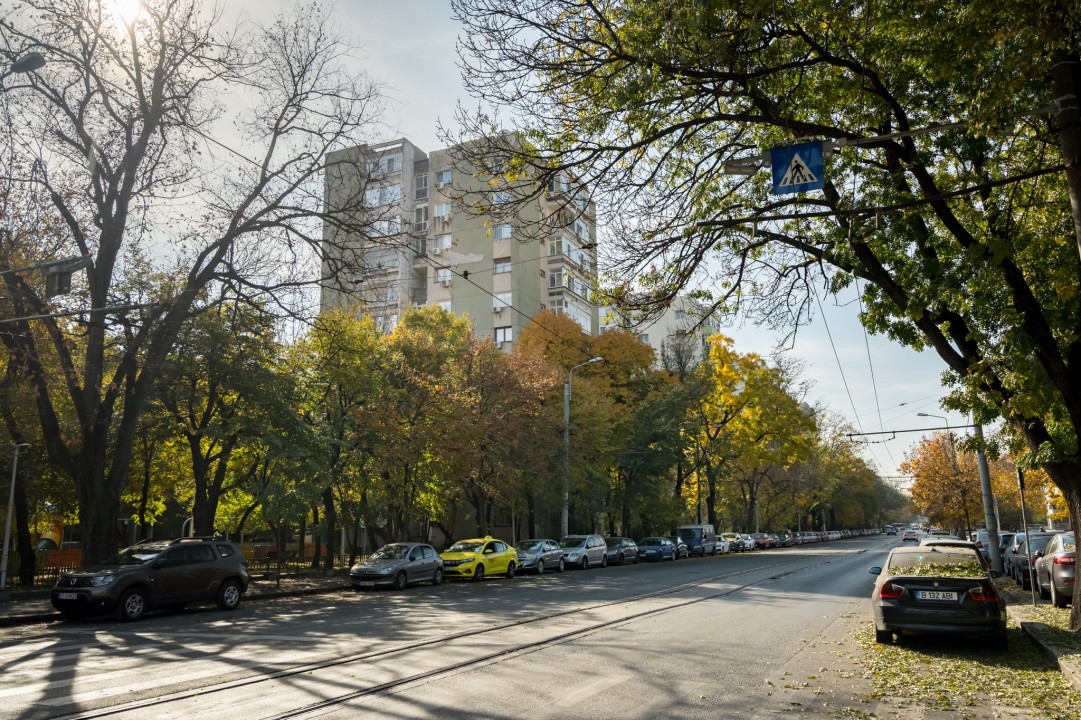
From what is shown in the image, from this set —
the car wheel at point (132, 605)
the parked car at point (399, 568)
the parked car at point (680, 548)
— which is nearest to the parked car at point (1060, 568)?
the parked car at point (399, 568)

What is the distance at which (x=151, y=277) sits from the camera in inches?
902

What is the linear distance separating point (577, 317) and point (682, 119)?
1693 inches

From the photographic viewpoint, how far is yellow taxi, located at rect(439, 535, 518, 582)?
2548 cm

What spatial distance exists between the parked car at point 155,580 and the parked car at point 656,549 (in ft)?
90.7

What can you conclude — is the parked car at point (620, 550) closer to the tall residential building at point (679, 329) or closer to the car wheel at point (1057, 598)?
the tall residential building at point (679, 329)

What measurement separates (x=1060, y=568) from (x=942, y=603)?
7202 mm

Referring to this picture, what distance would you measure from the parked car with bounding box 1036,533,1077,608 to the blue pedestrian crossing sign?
10368 mm

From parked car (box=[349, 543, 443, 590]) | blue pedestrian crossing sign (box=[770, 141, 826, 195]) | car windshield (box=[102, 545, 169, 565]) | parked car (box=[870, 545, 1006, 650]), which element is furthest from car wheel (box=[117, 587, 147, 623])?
blue pedestrian crossing sign (box=[770, 141, 826, 195])

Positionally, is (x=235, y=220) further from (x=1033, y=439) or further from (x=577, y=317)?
(x=577, y=317)

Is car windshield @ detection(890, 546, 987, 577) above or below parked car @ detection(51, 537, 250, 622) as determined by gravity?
above

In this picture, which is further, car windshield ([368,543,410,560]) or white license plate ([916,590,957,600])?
car windshield ([368,543,410,560])

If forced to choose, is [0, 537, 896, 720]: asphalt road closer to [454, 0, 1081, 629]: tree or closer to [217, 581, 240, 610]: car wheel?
[217, 581, 240, 610]: car wheel

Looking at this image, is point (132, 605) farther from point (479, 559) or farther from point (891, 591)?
point (891, 591)

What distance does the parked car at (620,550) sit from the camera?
37.9 meters
